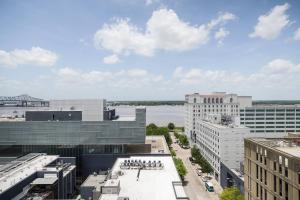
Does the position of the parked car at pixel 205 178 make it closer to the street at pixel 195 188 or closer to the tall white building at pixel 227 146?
the street at pixel 195 188

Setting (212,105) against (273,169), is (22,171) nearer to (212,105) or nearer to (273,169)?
(273,169)

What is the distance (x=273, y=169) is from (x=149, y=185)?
717 inches

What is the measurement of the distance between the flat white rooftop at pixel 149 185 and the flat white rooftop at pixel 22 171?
15.0 meters

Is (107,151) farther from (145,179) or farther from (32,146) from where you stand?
(145,179)

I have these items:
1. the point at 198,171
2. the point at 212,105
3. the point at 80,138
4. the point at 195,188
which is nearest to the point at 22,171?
the point at 80,138

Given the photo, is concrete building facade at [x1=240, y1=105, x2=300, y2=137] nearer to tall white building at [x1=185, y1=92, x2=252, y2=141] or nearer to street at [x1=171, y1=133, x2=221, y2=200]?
tall white building at [x1=185, y1=92, x2=252, y2=141]

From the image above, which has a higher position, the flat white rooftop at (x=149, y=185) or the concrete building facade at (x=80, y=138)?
the concrete building facade at (x=80, y=138)

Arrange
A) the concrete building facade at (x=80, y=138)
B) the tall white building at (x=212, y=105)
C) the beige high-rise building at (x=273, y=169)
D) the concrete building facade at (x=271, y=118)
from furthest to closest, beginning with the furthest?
the tall white building at (x=212, y=105) < the concrete building facade at (x=271, y=118) < the concrete building facade at (x=80, y=138) < the beige high-rise building at (x=273, y=169)

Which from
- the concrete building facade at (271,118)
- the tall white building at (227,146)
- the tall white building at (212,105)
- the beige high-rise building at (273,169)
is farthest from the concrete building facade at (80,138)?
the tall white building at (212,105)

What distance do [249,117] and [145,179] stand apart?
83685 mm

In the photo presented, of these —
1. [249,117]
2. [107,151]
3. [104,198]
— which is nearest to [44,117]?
[107,151]

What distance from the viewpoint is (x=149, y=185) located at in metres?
44.3

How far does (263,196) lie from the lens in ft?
116

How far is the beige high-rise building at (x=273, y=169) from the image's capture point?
29.2 metres
